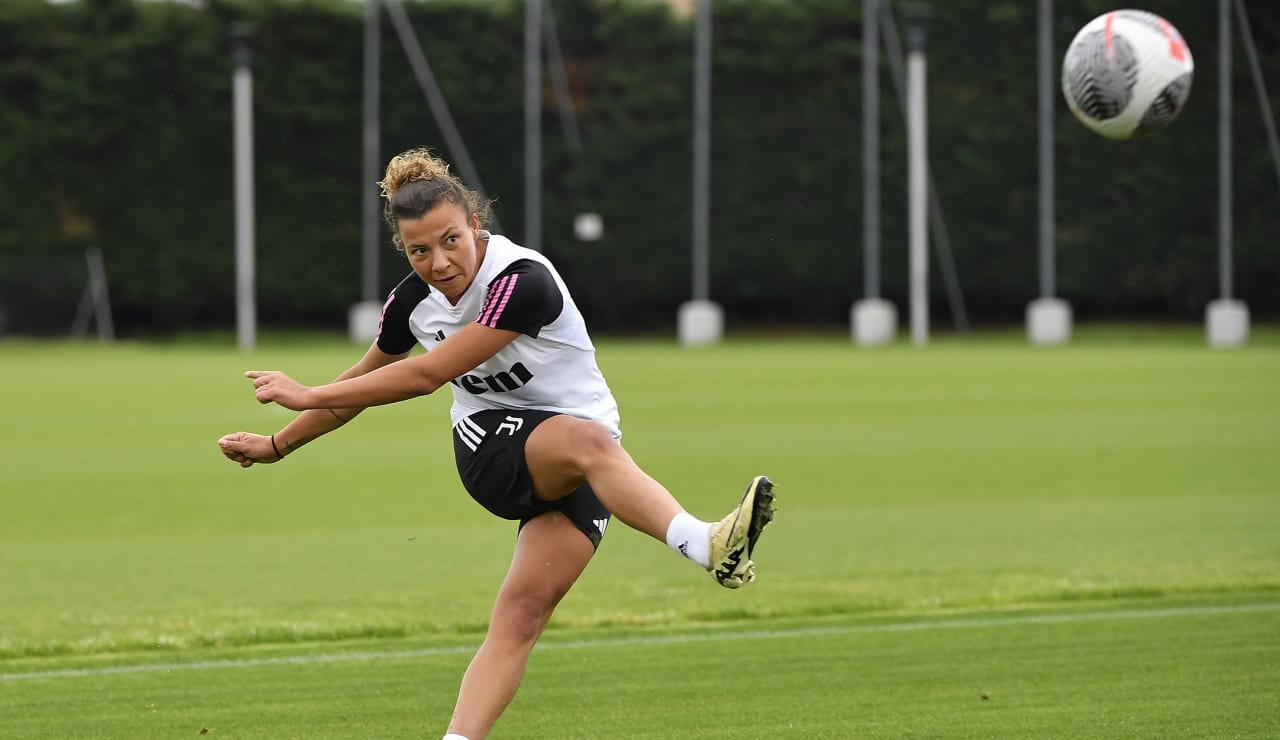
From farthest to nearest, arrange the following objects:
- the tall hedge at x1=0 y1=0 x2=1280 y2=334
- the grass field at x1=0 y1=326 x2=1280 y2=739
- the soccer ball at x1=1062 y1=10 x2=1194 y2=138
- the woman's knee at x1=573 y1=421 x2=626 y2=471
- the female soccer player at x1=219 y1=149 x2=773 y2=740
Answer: the tall hedge at x1=0 y1=0 x2=1280 y2=334
the soccer ball at x1=1062 y1=10 x2=1194 y2=138
the grass field at x1=0 y1=326 x2=1280 y2=739
the woman's knee at x1=573 y1=421 x2=626 y2=471
the female soccer player at x1=219 y1=149 x2=773 y2=740

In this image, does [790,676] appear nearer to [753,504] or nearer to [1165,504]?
[753,504]

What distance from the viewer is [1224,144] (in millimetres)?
39438

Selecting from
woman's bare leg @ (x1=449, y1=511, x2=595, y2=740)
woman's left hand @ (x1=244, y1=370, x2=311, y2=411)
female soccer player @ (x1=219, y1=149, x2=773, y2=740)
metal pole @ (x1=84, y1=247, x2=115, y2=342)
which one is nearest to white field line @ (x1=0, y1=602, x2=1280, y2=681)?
female soccer player @ (x1=219, y1=149, x2=773, y2=740)

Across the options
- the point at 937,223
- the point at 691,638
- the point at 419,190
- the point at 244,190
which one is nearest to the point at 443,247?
the point at 419,190

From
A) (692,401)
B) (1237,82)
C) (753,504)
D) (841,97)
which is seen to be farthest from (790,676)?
(841,97)

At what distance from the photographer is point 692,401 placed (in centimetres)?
2433

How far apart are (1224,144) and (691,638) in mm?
34263

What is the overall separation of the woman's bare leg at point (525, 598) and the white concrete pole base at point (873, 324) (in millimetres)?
35220

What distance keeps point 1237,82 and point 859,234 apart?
9.77m

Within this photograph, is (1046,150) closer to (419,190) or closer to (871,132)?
(871,132)

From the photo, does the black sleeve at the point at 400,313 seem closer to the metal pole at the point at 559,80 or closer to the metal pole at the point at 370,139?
the metal pole at the point at 370,139

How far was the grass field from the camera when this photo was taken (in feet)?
22.3

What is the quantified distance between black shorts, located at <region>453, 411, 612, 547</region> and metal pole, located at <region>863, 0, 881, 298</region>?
38.0m

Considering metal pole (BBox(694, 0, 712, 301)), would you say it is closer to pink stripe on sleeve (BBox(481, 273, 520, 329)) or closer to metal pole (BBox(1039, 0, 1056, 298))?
metal pole (BBox(1039, 0, 1056, 298))
